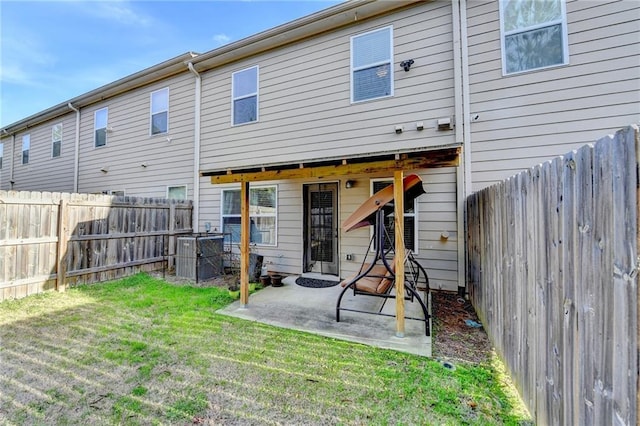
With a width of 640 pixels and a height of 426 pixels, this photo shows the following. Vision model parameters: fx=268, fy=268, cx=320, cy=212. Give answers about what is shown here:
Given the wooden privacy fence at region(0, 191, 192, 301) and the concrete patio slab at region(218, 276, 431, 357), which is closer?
the concrete patio slab at region(218, 276, 431, 357)

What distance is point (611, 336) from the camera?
115 centimetres

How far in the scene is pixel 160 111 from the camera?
8.34 m

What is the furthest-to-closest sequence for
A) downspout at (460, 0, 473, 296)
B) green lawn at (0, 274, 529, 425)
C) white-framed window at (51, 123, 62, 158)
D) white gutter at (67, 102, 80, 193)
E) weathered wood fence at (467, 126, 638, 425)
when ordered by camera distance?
white-framed window at (51, 123, 62, 158) → white gutter at (67, 102, 80, 193) → downspout at (460, 0, 473, 296) → green lawn at (0, 274, 529, 425) → weathered wood fence at (467, 126, 638, 425)

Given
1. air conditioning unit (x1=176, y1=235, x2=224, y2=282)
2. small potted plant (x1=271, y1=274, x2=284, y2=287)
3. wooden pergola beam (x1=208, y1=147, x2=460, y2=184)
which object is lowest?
small potted plant (x1=271, y1=274, x2=284, y2=287)

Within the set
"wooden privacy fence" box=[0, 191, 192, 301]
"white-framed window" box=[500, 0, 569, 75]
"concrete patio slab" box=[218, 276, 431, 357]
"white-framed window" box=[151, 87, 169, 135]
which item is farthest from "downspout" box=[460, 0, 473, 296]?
"white-framed window" box=[151, 87, 169, 135]

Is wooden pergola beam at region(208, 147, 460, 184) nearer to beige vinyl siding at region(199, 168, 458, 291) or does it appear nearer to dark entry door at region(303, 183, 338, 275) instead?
beige vinyl siding at region(199, 168, 458, 291)

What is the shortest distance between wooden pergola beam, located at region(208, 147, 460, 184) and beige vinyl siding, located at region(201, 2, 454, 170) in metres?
1.55

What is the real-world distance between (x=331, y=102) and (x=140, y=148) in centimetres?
661

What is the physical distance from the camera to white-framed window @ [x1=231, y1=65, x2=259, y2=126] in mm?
6925

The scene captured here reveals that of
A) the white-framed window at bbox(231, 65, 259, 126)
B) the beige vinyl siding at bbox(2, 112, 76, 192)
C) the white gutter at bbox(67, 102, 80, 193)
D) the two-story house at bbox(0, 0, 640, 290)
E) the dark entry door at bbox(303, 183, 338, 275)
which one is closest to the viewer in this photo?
the two-story house at bbox(0, 0, 640, 290)

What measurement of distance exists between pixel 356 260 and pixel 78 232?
586 centimetres

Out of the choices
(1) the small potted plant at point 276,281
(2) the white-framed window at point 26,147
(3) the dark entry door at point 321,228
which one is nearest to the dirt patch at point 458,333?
(3) the dark entry door at point 321,228

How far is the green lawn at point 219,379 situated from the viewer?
209 cm

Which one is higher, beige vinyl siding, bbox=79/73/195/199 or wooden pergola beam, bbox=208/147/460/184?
beige vinyl siding, bbox=79/73/195/199
